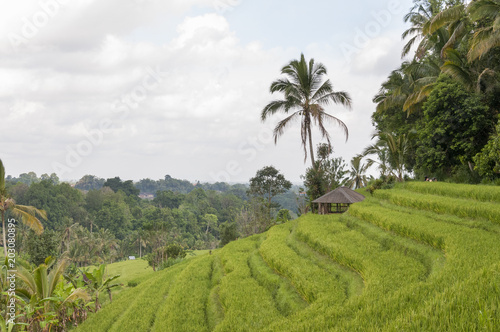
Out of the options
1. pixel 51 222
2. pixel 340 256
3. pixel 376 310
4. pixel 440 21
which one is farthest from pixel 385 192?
pixel 51 222

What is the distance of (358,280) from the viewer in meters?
6.87

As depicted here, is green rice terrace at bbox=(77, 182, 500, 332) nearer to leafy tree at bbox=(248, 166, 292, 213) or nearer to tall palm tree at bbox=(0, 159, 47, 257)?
tall palm tree at bbox=(0, 159, 47, 257)

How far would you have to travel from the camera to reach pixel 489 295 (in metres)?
3.60

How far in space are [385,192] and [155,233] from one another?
27.2m

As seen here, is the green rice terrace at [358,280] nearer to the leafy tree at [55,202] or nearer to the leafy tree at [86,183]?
the leafy tree at [55,202]

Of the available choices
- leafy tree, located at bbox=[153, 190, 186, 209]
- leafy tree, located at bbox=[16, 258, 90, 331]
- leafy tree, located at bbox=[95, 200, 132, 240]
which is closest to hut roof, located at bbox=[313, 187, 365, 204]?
leafy tree, located at bbox=[16, 258, 90, 331]

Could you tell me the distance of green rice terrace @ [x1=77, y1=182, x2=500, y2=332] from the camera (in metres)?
3.83

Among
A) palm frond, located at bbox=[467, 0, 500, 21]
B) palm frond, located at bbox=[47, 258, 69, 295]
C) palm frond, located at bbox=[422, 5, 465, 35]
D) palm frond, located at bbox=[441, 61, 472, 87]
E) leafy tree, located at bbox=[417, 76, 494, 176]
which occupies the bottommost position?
palm frond, located at bbox=[47, 258, 69, 295]

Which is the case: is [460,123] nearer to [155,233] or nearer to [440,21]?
[440,21]

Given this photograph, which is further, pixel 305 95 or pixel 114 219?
pixel 114 219

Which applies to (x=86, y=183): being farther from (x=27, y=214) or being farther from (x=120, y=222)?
(x=27, y=214)

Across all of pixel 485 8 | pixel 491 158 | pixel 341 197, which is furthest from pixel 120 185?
pixel 485 8

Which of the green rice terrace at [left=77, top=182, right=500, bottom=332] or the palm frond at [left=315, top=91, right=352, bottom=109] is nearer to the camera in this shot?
the green rice terrace at [left=77, top=182, right=500, bottom=332]

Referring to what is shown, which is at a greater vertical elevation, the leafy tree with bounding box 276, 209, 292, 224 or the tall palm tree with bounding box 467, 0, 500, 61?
the tall palm tree with bounding box 467, 0, 500, 61
